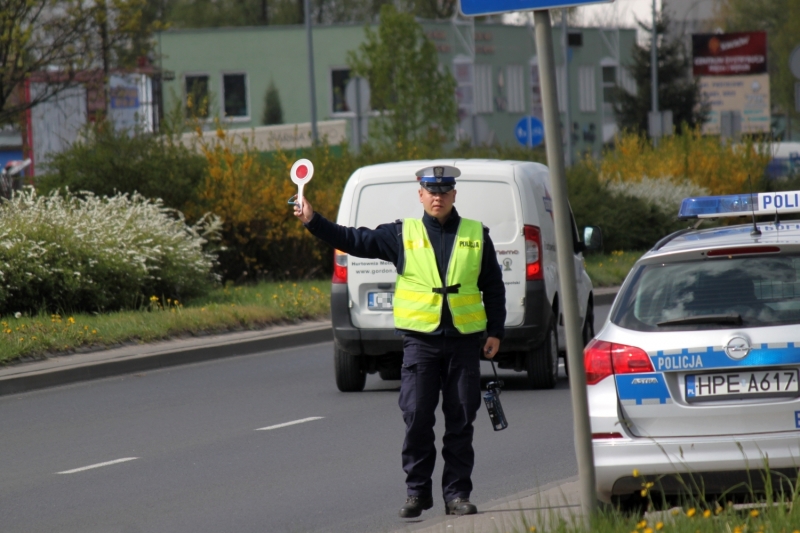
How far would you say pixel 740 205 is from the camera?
24.1 ft

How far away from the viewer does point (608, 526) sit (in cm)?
520

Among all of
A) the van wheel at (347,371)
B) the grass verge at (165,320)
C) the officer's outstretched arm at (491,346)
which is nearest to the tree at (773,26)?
the grass verge at (165,320)

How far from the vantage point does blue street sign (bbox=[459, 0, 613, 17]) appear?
16.4 feet

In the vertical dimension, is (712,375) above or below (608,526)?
above

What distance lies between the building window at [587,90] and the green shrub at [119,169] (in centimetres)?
4502

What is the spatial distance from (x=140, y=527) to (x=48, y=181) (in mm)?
14646

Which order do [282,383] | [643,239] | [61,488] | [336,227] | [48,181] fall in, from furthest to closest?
[643,239] < [48,181] < [282,383] < [61,488] < [336,227]

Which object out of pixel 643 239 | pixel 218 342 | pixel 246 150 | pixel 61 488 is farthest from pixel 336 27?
pixel 61 488

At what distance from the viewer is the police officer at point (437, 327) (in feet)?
21.9

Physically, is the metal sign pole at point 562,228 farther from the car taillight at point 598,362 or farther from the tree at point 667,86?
the tree at point 667,86

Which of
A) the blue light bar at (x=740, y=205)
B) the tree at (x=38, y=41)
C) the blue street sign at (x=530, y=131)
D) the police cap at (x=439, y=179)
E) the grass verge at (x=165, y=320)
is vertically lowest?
the grass verge at (x=165, y=320)

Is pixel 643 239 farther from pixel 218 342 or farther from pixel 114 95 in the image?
pixel 218 342

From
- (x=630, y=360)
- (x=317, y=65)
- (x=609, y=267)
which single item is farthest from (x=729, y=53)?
(x=630, y=360)

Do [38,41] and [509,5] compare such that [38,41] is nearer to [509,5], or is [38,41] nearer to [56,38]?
[56,38]
